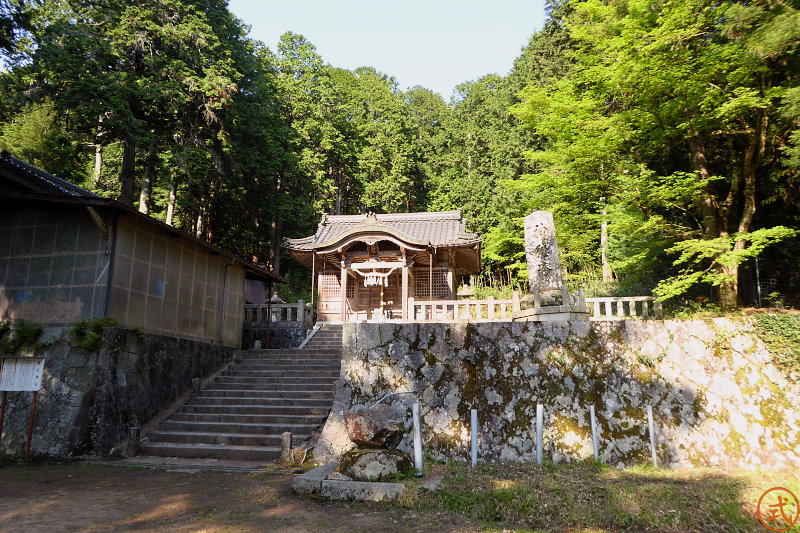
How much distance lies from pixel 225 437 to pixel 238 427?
39cm

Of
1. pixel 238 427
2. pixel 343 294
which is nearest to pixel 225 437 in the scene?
pixel 238 427

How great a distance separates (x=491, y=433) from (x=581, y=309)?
9.33 feet

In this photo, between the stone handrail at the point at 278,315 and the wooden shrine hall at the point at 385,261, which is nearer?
the stone handrail at the point at 278,315

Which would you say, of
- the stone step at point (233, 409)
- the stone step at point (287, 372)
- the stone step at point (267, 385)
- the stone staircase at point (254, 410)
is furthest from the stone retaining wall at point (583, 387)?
the stone step at point (287, 372)

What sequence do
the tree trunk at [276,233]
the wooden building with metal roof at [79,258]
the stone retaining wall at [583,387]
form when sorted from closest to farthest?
the stone retaining wall at [583,387], the wooden building with metal roof at [79,258], the tree trunk at [276,233]

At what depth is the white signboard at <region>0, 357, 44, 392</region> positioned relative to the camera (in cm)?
916

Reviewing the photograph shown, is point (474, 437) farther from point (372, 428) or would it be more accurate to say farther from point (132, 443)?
point (132, 443)

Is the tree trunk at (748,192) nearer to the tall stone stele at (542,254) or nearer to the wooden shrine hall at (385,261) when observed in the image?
the tall stone stele at (542,254)

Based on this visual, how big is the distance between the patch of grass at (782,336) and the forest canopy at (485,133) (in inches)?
120

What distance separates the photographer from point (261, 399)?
418 inches

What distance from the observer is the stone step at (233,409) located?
10.1 meters

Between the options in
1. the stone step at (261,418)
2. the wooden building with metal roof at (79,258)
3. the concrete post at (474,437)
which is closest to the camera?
the concrete post at (474,437)

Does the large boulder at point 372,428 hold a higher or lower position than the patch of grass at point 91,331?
lower

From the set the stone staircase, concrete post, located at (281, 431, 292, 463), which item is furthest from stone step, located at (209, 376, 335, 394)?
concrete post, located at (281, 431, 292, 463)
